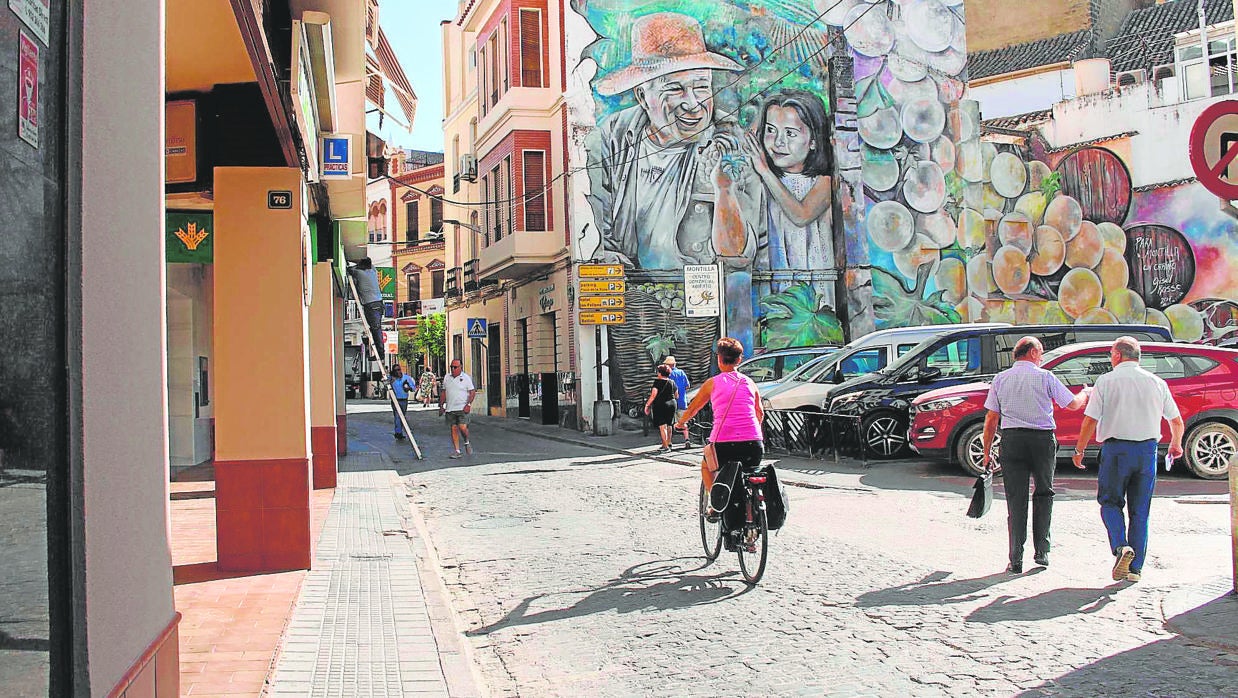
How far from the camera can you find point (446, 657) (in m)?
6.23

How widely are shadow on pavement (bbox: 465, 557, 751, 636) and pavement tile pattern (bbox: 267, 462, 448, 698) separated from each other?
0.70 m

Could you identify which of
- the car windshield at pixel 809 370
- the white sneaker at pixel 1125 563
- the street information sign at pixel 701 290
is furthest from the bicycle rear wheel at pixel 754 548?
the street information sign at pixel 701 290

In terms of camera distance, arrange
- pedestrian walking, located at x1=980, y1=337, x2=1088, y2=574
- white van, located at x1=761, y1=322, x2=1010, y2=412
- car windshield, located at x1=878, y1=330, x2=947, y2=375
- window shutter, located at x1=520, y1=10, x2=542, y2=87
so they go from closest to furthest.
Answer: pedestrian walking, located at x1=980, y1=337, x2=1088, y2=574, car windshield, located at x1=878, y1=330, x2=947, y2=375, white van, located at x1=761, y1=322, x2=1010, y2=412, window shutter, located at x1=520, y1=10, x2=542, y2=87

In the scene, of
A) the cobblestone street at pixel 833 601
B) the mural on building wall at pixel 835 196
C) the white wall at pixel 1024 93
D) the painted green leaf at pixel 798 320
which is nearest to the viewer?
the cobblestone street at pixel 833 601

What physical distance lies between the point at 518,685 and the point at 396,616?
152 centimetres

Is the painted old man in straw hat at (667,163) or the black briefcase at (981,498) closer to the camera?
the black briefcase at (981,498)

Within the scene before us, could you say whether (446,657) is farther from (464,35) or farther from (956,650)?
(464,35)

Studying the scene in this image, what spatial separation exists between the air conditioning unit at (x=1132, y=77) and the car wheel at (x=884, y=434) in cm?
2381

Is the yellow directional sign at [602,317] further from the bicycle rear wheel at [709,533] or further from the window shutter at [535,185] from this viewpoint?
the bicycle rear wheel at [709,533]

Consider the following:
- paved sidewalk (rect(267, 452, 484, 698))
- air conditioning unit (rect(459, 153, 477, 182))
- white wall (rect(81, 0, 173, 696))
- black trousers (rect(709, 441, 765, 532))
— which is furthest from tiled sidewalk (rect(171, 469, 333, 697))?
air conditioning unit (rect(459, 153, 477, 182))

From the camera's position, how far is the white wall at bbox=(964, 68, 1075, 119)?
38.6 metres

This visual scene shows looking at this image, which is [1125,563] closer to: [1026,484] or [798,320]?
[1026,484]

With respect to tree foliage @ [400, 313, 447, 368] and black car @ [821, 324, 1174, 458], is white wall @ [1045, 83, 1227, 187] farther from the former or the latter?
tree foliage @ [400, 313, 447, 368]

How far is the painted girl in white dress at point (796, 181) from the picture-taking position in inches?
1217
